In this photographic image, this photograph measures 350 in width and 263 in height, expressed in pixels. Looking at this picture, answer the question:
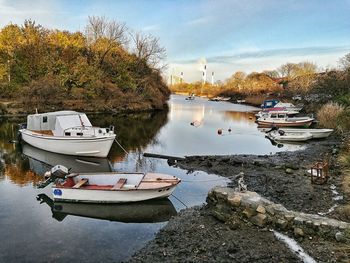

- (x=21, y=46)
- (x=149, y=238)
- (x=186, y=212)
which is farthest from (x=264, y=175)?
(x=21, y=46)

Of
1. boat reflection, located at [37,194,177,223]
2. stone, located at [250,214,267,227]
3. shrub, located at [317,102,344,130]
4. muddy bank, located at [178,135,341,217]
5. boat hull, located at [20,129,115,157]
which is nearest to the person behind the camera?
stone, located at [250,214,267,227]

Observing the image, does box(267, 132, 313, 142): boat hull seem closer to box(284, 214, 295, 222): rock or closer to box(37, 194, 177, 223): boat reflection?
box(37, 194, 177, 223): boat reflection

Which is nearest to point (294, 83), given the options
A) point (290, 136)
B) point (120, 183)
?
point (290, 136)

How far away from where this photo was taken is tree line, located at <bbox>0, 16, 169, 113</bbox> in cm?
5472

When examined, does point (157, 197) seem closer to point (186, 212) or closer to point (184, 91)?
point (186, 212)

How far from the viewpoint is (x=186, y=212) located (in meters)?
13.1

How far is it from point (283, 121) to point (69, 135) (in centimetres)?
2576

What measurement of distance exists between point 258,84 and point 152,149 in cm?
9473

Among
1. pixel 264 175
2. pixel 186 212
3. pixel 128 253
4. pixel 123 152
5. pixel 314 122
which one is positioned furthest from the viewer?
pixel 314 122

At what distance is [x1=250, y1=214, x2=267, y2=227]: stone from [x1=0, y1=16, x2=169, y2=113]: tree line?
158 feet

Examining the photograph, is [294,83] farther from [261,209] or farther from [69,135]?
[261,209]

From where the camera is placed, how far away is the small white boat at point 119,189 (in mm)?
13773

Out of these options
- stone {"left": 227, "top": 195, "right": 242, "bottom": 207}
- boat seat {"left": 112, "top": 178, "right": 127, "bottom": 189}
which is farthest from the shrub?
boat seat {"left": 112, "top": 178, "right": 127, "bottom": 189}

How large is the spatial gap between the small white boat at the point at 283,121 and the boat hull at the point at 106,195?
27.8 meters
